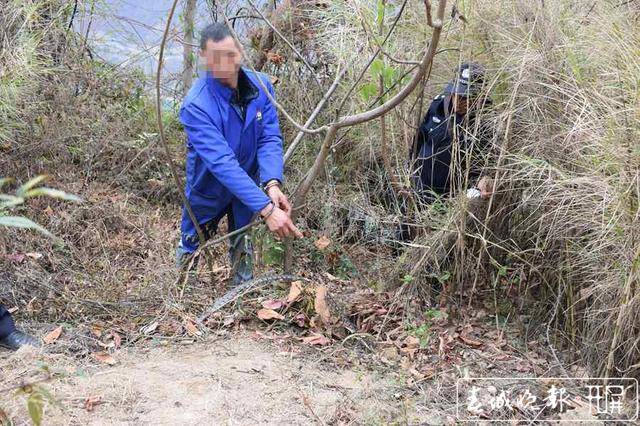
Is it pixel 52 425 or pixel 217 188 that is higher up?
pixel 217 188

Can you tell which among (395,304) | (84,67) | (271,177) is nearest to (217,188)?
(271,177)

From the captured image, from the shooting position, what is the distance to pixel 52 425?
118 inches

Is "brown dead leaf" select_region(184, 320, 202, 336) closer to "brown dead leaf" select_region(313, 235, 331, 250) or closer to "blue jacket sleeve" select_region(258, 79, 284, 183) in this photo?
"blue jacket sleeve" select_region(258, 79, 284, 183)

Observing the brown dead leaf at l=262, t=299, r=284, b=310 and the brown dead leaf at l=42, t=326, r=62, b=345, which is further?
the brown dead leaf at l=262, t=299, r=284, b=310

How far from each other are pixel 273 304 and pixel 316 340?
1.04 ft

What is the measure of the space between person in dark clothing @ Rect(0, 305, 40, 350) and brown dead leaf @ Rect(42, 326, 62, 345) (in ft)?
0.15

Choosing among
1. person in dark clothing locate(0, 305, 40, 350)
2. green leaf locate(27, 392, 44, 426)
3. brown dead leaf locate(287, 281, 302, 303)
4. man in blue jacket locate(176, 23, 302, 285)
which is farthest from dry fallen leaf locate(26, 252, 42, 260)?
green leaf locate(27, 392, 44, 426)

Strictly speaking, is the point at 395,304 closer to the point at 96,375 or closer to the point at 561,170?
the point at 561,170

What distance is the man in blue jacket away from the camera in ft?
12.8

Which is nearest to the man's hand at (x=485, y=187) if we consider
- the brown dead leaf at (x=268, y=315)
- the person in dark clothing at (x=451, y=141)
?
the person in dark clothing at (x=451, y=141)

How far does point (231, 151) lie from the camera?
3959 millimetres

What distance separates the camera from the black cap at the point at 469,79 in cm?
428

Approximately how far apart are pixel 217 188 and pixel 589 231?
197 cm

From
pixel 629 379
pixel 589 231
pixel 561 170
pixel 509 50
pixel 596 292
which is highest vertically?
pixel 509 50
